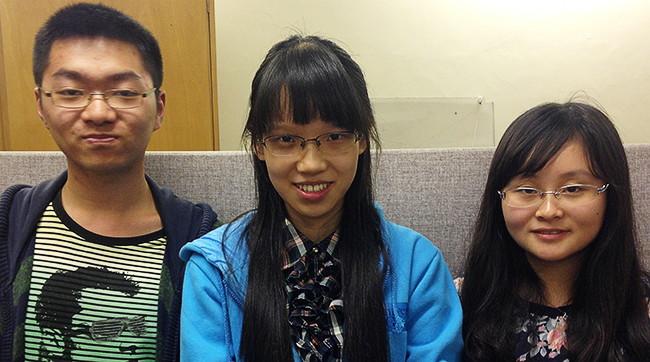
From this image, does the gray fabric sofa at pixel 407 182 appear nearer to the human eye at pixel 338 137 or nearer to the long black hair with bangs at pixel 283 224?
the long black hair with bangs at pixel 283 224

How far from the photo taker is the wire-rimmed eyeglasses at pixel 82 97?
43.1 inches

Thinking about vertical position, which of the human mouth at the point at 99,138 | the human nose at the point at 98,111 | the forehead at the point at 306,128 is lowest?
the forehead at the point at 306,128

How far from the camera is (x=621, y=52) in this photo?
272 cm

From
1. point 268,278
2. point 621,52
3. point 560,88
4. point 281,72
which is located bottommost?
point 268,278

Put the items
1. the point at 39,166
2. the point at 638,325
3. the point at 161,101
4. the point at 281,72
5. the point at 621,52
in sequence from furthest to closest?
the point at 621,52 < the point at 39,166 < the point at 161,101 < the point at 638,325 < the point at 281,72

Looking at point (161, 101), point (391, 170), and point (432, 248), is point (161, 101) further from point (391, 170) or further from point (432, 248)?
point (432, 248)

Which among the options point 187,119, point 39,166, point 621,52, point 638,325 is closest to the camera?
point 638,325

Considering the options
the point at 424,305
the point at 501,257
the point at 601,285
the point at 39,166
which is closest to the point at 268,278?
the point at 424,305

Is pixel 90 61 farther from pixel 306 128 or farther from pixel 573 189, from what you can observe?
pixel 573 189

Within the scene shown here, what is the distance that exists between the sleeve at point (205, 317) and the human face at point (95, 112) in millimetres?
388

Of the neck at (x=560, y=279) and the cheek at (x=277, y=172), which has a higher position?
the cheek at (x=277, y=172)

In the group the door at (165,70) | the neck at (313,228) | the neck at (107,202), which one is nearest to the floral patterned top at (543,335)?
A: the neck at (313,228)

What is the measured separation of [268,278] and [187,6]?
1.63 m

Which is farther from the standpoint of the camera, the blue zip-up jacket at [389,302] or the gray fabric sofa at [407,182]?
the gray fabric sofa at [407,182]
